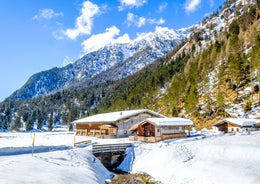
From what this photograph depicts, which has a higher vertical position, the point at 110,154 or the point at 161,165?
the point at 110,154

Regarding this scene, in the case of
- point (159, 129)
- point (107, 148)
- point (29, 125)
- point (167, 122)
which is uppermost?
point (29, 125)

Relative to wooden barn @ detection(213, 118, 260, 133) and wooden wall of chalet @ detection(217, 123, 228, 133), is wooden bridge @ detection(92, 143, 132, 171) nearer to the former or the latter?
wooden barn @ detection(213, 118, 260, 133)

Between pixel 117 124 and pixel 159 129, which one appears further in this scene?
pixel 117 124

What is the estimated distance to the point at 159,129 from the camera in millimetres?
48969

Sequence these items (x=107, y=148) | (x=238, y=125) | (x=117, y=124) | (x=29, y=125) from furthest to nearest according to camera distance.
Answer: (x=29, y=125), (x=117, y=124), (x=238, y=125), (x=107, y=148)

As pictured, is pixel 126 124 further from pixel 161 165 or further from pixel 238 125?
pixel 161 165

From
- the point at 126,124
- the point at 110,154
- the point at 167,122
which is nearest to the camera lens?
the point at 110,154

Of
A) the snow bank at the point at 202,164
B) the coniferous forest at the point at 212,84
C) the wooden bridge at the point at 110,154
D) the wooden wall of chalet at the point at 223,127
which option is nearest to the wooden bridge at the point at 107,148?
the wooden bridge at the point at 110,154

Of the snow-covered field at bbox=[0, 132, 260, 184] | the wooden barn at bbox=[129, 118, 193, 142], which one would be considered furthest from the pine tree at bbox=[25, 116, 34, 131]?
the snow-covered field at bbox=[0, 132, 260, 184]

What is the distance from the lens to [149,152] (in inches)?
1490

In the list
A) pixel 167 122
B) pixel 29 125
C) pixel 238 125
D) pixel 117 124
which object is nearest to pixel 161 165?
pixel 167 122

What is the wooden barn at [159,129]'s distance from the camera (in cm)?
4831

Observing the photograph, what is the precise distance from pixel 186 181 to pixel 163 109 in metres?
77.9

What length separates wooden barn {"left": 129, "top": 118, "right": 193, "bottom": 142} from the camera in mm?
48312
